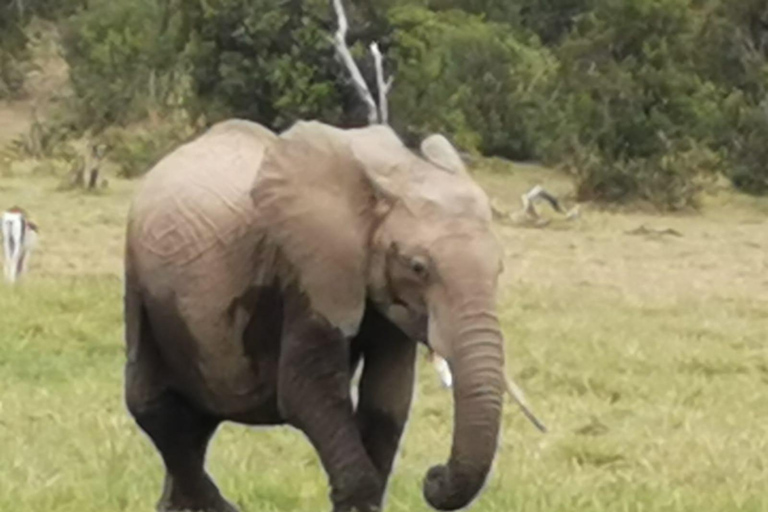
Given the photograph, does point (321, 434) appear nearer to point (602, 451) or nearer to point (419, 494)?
point (419, 494)

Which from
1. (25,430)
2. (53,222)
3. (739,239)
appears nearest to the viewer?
(25,430)

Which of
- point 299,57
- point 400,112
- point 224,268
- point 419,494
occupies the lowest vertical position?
point 400,112

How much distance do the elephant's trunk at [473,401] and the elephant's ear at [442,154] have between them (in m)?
0.44

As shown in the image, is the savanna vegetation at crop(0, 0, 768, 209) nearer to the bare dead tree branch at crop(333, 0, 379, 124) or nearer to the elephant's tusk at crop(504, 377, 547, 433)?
the bare dead tree branch at crop(333, 0, 379, 124)

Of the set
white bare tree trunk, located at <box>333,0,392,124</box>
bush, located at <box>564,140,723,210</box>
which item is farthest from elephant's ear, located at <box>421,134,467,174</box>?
bush, located at <box>564,140,723,210</box>

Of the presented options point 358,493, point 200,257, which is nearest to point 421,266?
point 358,493

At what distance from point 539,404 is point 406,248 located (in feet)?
16.3

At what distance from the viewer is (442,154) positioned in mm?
4406

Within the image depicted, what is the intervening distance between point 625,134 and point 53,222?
10.00 meters

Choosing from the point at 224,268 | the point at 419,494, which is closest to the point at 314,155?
the point at 224,268

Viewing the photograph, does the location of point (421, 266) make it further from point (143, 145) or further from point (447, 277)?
point (143, 145)

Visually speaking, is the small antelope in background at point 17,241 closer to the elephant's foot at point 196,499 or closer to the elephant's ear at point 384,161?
the elephant's foot at point 196,499

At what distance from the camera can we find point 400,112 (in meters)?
27.9

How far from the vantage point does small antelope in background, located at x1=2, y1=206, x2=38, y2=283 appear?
44.8 feet
